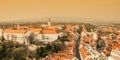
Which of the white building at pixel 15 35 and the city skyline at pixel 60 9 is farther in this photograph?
the city skyline at pixel 60 9

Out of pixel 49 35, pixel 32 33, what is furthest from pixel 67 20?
pixel 32 33

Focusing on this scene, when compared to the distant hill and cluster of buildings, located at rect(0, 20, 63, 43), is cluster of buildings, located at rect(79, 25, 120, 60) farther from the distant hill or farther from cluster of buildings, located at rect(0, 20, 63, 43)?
cluster of buildings, located at rect(0, 20, 63, 43)

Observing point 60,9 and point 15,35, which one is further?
point 60,9

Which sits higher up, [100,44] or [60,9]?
[60,9]

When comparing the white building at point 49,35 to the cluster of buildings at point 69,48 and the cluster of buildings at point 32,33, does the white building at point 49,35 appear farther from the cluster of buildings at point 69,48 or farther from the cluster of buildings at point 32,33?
the cluster of buildings at point 69,48

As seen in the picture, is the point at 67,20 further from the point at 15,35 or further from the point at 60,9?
the point at 15,35

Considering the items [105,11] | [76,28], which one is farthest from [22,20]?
[105,11]

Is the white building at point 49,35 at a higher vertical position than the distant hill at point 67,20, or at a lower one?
lower

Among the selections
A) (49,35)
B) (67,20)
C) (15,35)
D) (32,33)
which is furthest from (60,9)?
(15,35)

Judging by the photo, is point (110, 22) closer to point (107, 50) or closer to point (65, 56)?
point (107, 50)

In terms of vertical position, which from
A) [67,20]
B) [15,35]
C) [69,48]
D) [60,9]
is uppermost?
[60,9]

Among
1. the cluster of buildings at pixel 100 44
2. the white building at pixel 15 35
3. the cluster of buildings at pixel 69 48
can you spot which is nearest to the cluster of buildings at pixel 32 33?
the white building at pixel 15 35
